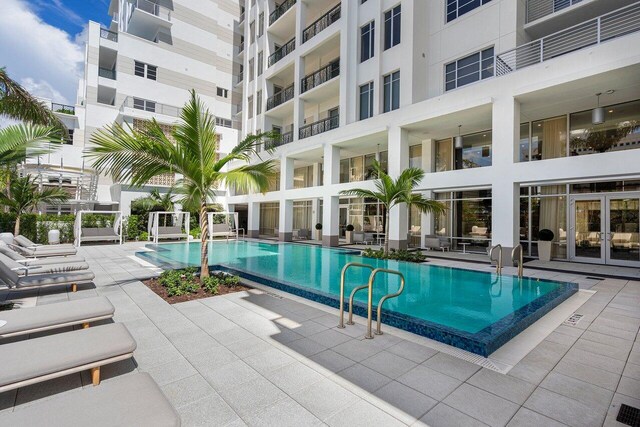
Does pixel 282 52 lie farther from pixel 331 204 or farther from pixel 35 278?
pixel 35 278

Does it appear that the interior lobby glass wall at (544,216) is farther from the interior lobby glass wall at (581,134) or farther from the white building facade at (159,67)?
the white building facade at (159,67)

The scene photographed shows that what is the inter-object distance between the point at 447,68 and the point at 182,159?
13283mm

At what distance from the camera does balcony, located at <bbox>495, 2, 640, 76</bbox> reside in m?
11.0

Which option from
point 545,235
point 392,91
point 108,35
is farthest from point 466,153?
point 108,35

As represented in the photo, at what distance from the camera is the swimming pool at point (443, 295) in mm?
4438

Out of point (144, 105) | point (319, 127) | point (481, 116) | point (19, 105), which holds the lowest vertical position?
point (19, 105)

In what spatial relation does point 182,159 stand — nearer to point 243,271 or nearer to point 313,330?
point 243,271

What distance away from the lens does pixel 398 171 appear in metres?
13.2

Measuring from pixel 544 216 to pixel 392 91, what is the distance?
8.67m

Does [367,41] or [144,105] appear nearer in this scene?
[367,41]

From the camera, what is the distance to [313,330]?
4.67 m

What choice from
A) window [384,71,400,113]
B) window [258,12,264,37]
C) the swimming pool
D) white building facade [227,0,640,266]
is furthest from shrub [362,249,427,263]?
window [258,12,264,37]

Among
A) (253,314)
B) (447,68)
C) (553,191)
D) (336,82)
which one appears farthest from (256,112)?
(253,314)

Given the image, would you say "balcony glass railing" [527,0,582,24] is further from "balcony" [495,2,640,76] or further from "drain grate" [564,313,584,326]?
"drain grate" [564,313,584,326]
